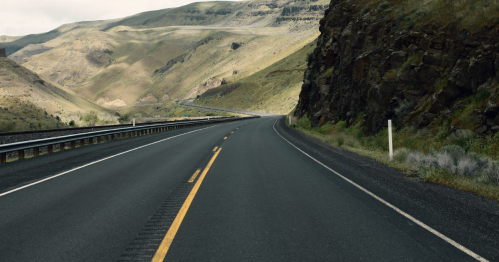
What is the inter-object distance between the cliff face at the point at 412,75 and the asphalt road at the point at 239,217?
5.74 metres

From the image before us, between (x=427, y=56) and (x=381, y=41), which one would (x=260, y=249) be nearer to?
(x=427, y=56)

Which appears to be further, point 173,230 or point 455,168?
point 455,168

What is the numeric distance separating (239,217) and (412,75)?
566 inches

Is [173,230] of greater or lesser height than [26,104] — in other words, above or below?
below

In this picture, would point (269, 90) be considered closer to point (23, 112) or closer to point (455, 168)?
point (23, 112)

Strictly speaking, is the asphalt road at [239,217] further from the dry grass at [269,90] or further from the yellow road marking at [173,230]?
the dry grass at [269,90]

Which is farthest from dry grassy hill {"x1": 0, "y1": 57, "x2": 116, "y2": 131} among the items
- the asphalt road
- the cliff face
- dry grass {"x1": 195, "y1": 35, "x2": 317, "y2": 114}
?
dry grass {"x1": 195, "y1": 35, "x2": 317, "y2": 114}

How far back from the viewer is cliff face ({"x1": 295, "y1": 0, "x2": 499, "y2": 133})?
12.4m

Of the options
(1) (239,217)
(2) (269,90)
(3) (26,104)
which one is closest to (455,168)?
(1) (239,217)

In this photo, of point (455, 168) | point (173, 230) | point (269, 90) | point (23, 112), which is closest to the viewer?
point (173, 230)

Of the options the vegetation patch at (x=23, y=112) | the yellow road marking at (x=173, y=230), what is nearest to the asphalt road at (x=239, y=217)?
the yellow road marking at (x=173, y=230)

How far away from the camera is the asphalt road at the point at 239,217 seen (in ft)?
13.8

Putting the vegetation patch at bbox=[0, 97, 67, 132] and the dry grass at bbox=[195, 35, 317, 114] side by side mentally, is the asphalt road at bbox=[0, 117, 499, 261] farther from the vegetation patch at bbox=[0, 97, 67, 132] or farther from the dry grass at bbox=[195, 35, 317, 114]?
the dry grass at bbox=[195, 35, 317, 114]

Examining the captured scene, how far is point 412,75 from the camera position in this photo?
16453 millimetres
